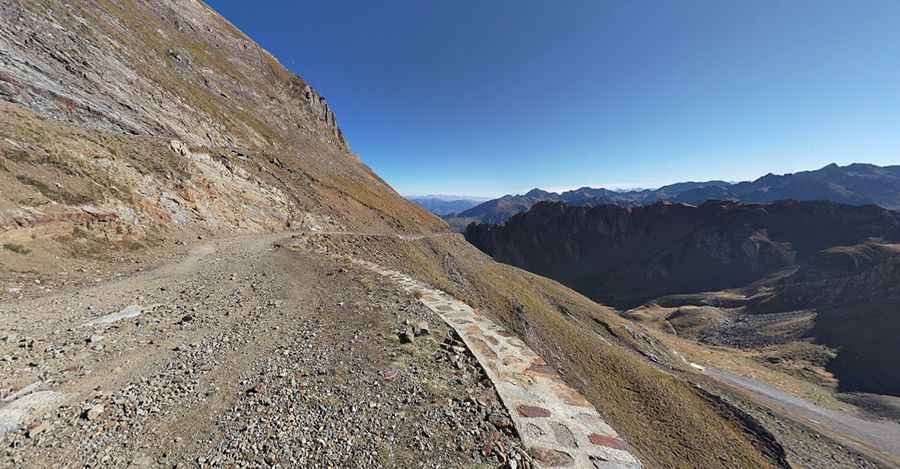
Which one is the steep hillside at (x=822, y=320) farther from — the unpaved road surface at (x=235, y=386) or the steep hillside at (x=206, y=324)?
the unpaved road surface at (x=235, y=386)

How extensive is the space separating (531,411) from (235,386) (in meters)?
5.94

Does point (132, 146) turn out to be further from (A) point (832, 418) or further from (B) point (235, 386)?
(A) point (832, 418)

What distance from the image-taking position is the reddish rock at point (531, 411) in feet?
20.8

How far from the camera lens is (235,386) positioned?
6.23 m

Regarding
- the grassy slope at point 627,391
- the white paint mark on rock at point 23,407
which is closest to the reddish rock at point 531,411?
the white paint mark on rock at point 23,407

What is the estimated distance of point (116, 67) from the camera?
107 feet

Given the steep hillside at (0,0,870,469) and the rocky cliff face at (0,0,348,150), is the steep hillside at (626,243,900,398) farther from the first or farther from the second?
the rocky cliff face at (0,0,348,150)

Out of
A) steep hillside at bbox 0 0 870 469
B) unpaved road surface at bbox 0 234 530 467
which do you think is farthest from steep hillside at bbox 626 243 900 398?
unpaved road surface at bbox 0 234 530 467

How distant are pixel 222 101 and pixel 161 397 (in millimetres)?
62444

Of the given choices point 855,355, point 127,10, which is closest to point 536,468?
point 127,10

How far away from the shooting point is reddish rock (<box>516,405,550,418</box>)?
6.34 meters

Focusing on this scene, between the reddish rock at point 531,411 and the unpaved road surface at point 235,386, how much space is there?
0.45 metres

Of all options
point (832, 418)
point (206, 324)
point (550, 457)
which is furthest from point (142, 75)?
point (832, 418)

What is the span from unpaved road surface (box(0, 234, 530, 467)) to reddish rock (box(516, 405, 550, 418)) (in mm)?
451
